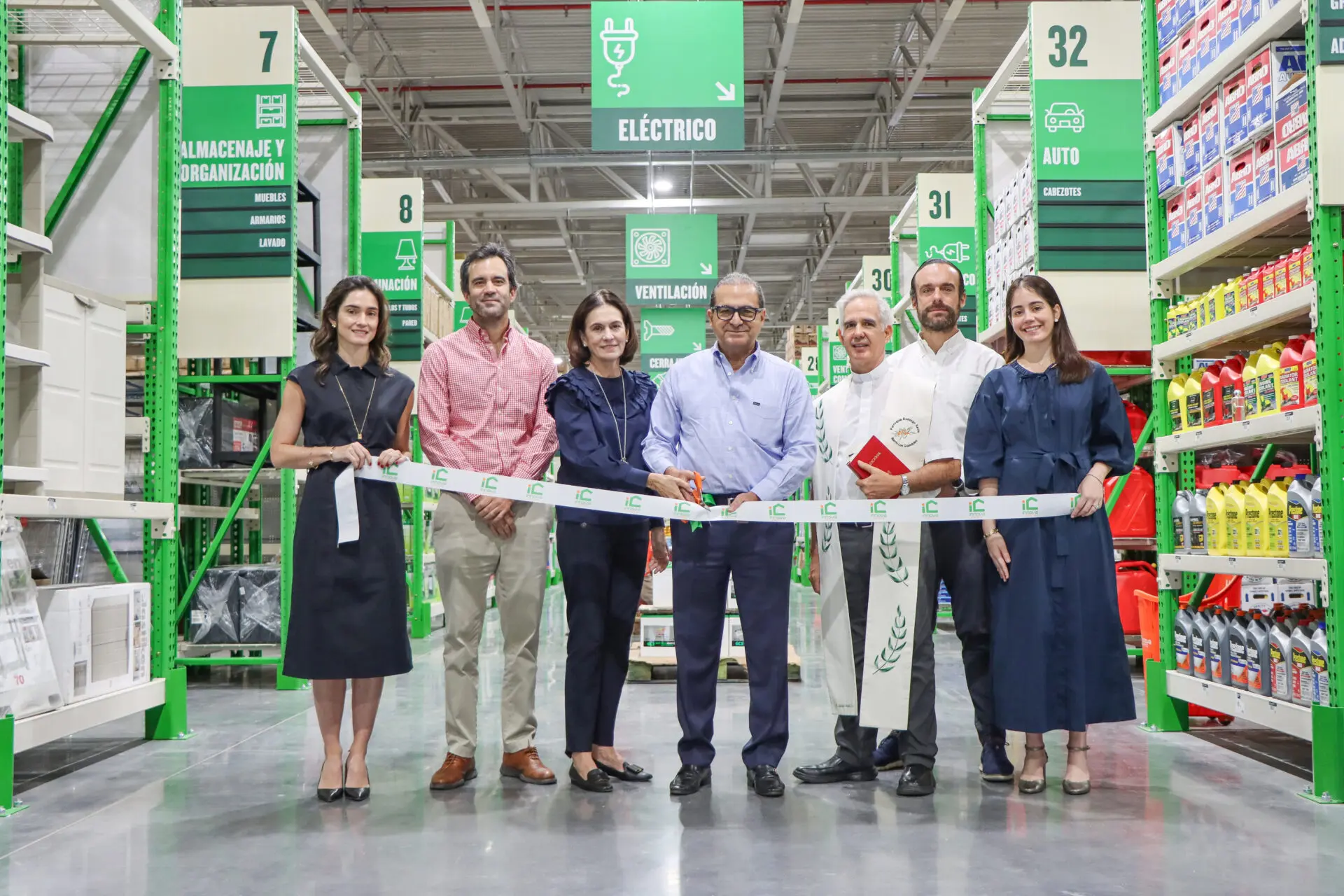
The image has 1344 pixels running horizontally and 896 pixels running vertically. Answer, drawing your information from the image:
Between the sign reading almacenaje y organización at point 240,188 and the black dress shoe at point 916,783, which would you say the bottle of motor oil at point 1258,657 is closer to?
the black dress shoe at point 916,783

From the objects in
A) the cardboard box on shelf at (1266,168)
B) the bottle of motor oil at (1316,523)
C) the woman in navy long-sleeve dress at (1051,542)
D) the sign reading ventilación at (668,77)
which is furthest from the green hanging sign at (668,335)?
the bottle of motor oil at (1316,523)

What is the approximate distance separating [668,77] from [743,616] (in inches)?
157

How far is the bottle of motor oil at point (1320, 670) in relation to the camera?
3.53m

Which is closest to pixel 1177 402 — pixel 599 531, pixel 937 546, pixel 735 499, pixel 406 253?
pixel 937 546

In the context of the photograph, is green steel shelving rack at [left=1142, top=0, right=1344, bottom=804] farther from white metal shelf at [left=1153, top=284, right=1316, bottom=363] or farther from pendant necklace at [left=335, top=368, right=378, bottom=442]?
pendant necklace at [left=335, top=368, right=378, bottom=442]

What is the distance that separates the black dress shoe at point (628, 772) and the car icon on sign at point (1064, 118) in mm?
4334

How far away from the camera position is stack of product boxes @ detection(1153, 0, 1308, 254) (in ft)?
12.5

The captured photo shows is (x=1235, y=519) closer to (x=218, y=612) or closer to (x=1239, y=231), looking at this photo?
(x=1239, y=231)

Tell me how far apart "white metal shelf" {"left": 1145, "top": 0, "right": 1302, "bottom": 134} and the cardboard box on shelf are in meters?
0.33

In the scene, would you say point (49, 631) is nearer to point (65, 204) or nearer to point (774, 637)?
point (65, 204)

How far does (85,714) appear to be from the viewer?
406 cm

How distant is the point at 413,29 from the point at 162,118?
790cm

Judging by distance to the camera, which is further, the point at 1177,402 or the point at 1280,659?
the point at 1177,402

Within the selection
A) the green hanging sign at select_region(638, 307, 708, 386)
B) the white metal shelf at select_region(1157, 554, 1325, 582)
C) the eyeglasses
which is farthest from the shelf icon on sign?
the eyeglasses
